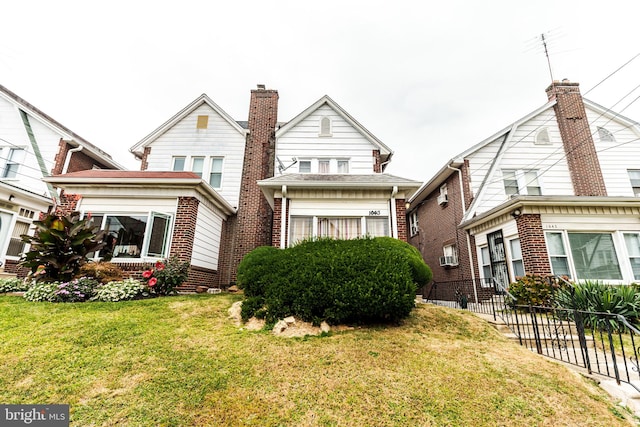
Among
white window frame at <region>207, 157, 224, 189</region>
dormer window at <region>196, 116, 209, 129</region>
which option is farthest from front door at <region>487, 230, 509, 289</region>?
dormer window at <region>196, 116, 209, 129</region>

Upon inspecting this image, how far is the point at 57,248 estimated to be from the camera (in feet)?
25.9

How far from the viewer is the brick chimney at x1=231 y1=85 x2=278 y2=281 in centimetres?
1252

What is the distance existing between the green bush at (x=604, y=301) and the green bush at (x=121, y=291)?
1145 centimetres

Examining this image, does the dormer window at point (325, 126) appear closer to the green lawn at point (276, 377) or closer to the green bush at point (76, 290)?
the green lawn at point (276, 377)

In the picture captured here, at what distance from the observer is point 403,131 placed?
27.5 m

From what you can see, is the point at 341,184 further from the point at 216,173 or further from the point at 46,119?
the point at 46,119

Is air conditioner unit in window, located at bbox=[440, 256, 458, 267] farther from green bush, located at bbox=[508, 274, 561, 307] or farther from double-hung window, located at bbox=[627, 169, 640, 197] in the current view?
double-hung window, located at bbox=[627, 169, 640, 197]

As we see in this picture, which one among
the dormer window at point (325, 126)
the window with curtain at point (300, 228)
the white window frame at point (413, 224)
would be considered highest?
the dormer window at point (325, 126)

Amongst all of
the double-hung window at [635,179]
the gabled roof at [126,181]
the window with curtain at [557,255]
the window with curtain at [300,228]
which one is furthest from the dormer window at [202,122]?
the double-hung window at [635,179]

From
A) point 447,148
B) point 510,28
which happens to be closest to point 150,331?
point 510,28

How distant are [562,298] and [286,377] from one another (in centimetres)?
793

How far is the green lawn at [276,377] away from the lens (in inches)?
122

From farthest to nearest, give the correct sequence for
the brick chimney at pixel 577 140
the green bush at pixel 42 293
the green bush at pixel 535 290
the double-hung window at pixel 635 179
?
1. the double-hung window at pixel 635 179
2. the brick chimney at pixel 577 140
3. the green bush at pixel 535 290
4. the green bush at pixel 42 293

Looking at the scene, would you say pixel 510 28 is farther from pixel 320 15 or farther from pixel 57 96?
pixel 57 96
